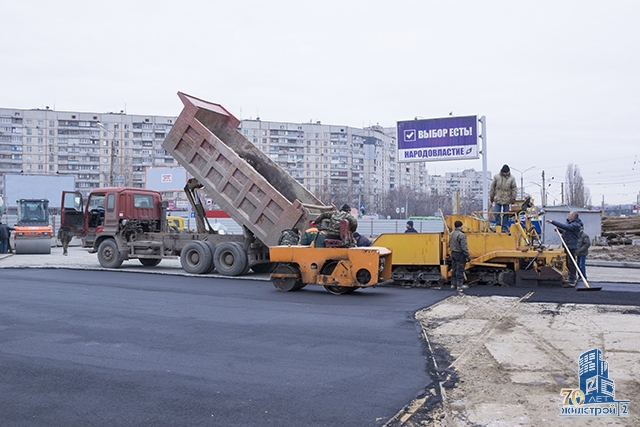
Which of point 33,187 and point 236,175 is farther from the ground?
point 33,187

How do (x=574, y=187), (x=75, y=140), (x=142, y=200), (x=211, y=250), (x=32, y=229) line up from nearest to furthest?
(x=211, y=250) → (x=142, y=200) → (x=32, y=229) → (x=574, y=187) → (x=75, y=140)

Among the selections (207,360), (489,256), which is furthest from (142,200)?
(207,360)

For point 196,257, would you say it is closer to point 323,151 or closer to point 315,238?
point 315,238

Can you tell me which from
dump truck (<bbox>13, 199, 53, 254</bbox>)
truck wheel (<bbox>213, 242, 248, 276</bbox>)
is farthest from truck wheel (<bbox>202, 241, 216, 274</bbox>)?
dump truck (<bbox>13, 199, 53, 254</bbox>)

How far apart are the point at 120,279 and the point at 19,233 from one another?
47.4 ft

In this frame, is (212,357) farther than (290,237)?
No

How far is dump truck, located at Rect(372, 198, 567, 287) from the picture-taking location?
12.6 metres

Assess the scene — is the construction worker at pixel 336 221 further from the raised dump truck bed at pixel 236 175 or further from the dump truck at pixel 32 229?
the dump truck at pixel 32 229

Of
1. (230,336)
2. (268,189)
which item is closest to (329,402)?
(230,336)

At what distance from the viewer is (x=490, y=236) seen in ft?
41.9

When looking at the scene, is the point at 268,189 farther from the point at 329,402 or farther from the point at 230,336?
the point at 329,402

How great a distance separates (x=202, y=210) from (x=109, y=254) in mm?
3084

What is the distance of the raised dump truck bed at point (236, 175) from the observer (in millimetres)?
14320

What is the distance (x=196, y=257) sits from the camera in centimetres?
1591
